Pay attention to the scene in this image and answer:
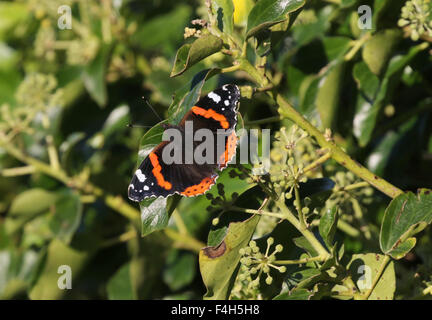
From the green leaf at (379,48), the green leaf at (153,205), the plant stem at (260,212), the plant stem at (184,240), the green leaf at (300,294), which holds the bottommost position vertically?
the plant stem at (184,240)

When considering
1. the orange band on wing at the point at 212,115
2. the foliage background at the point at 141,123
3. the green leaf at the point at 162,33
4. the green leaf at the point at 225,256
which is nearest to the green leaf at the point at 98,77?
the foliage background at the point at 141,123

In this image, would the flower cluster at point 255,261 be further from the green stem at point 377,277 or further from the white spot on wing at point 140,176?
the white spot on wing at point 140,176

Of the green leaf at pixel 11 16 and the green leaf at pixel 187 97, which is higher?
the green leaf at pixel 11 16

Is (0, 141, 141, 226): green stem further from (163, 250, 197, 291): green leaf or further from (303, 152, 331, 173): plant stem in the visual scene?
(303, 152, 331, 173): plant stem

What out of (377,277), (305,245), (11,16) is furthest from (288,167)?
(11,16)

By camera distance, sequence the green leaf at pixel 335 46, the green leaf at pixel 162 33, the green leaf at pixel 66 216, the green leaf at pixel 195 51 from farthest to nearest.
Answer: the green leaf at pixel 162 33
the green leaf at pixel 66 216
the green leaf at pixel 335 46
the green leaf at pixel 195 51

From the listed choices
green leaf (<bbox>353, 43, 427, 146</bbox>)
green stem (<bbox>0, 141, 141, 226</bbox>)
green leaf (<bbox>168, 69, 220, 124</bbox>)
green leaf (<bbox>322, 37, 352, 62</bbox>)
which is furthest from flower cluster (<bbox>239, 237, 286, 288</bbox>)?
green stem (<bbox>0, 141, 141, 226</bbox>)

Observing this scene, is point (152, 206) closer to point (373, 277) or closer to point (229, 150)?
point (229, 150)
